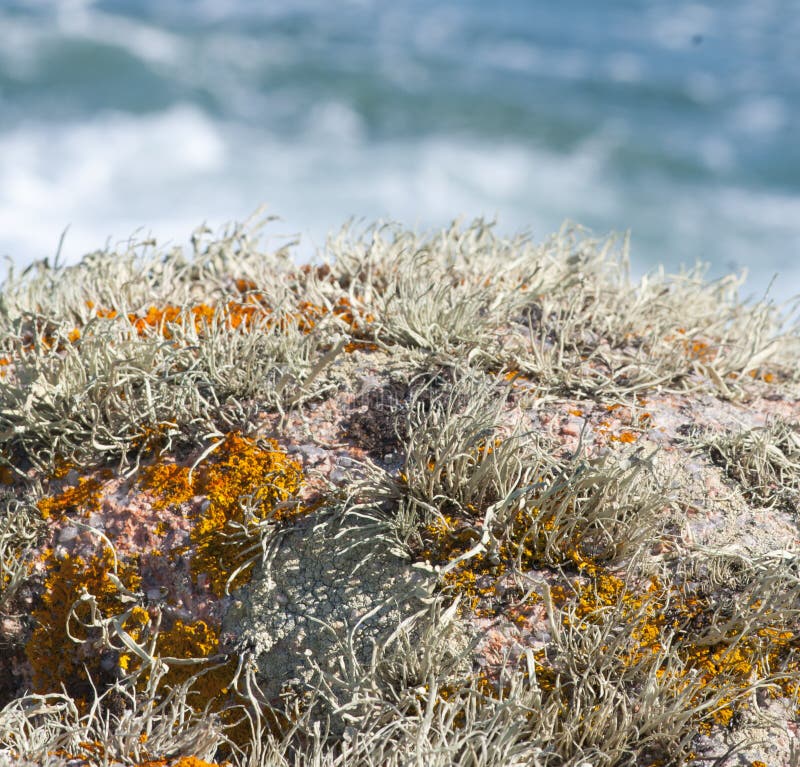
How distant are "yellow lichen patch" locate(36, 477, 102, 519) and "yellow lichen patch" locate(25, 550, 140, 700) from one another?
20 centimetres

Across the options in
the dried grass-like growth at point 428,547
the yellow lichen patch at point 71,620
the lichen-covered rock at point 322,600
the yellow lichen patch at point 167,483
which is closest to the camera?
the dried grass-like growth at point 428,547

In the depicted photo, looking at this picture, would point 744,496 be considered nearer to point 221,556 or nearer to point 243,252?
Result: point 221,556

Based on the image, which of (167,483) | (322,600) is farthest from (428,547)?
(167,483)

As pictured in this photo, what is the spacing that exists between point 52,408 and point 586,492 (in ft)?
7.11

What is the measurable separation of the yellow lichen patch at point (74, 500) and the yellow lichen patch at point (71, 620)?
204 mm

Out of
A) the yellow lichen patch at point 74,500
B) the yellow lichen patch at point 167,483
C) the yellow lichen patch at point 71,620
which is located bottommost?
the yellow lichen patch at point 71,620

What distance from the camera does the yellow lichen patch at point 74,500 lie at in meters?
3.25

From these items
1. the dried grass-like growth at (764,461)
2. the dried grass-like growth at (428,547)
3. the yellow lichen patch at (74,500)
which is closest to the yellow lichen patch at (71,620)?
the dried grass-like growth at (428,547)

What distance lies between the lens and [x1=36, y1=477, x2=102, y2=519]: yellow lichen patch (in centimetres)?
325

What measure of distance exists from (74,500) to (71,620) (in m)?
0.49

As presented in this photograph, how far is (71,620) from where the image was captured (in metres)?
3.03

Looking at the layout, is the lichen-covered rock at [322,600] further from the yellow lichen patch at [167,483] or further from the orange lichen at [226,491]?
the yellow lichen patch at [167,483]

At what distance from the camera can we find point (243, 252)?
4.77 metres

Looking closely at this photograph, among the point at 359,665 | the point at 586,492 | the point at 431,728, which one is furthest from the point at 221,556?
the point at 586,492
